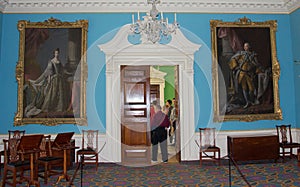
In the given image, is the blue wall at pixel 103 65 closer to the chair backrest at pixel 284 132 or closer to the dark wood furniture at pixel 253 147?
the chair backrest at pixel 284 132

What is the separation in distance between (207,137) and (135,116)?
2.00 meters

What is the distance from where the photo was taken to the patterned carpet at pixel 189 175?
17.9 ft

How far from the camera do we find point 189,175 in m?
6.13

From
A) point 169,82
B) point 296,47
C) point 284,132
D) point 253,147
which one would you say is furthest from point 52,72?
point 169,82

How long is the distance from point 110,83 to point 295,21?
540 cm

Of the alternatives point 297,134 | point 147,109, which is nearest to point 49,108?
point 147,109

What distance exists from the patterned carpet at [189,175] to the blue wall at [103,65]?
4.14ft

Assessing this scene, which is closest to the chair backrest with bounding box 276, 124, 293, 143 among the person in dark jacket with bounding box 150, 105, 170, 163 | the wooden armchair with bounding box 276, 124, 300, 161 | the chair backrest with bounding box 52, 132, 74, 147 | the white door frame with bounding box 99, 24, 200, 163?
the wooden armchair with bounding box 276, 124, 300, 161

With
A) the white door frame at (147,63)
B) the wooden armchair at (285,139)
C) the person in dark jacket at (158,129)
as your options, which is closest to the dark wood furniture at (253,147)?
the wooden armchair at (285,139)

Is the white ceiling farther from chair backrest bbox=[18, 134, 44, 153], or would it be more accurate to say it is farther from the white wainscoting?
chair backrest bbox=[18, 134, 44, 153]

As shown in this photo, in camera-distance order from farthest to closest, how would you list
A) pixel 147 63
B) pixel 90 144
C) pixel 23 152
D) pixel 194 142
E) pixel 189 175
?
pixel 147 63 → pixel 194 142 → pixel 90 144 → pixel 189 175 → pixel 23 152

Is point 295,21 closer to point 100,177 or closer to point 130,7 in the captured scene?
point 130,7

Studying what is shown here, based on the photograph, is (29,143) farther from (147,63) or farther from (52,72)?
(147,63)

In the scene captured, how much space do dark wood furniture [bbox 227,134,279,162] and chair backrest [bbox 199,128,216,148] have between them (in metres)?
0.67
